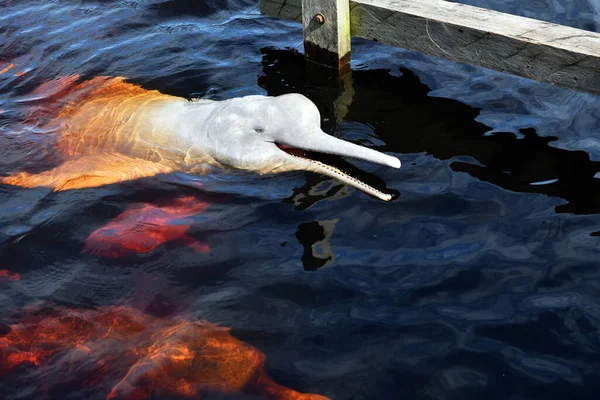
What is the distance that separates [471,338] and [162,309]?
2155mm

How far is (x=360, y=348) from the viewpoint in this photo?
434 centimetres

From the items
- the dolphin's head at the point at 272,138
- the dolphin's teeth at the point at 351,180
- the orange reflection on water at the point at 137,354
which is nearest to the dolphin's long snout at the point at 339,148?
the dolphin's head at the point at 272,138

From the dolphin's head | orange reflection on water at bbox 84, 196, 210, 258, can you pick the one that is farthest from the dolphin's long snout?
orange reflection on water at bbox 84, 196, 210, 258

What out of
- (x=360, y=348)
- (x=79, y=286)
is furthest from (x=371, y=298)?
(x=79, y=286)

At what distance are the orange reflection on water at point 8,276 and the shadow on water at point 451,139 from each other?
2.30m

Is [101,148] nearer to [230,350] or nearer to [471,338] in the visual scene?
[230,350]

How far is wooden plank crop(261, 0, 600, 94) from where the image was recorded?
5.79 meters

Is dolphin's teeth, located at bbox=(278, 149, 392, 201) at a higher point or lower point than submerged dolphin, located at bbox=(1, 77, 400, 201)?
lower

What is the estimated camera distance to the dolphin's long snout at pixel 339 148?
5.38 m


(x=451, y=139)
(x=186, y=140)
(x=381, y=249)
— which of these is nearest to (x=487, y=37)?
(x=451, y=139)

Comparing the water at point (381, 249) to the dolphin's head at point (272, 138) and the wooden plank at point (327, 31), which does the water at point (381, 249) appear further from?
the wooden plank at point (327, 31)

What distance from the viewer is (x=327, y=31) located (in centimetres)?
725

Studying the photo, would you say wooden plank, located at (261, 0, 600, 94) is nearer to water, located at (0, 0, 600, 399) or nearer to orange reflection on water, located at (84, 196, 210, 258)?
water, located at (0, 0, 600, 399)

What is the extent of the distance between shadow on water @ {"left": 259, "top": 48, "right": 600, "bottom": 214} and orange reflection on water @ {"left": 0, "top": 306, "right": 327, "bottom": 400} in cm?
169
